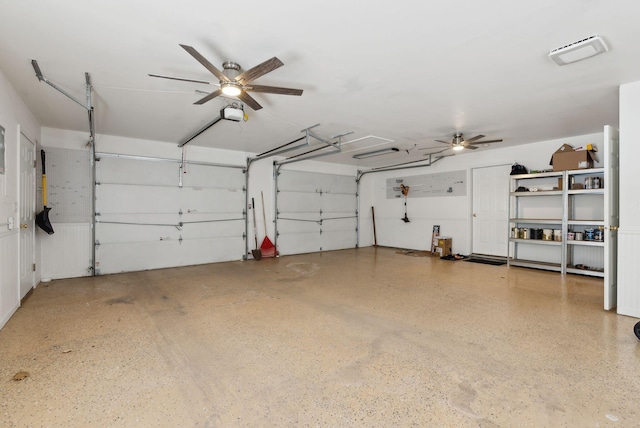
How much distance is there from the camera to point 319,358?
2.38 metres

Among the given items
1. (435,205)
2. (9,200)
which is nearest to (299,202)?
(435,205)

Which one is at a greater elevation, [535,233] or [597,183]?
[597,183]

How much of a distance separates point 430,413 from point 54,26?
12.1ft

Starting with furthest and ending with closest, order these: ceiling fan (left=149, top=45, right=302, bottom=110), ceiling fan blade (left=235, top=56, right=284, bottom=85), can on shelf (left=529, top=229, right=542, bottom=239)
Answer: can on shelf (left=529, top=229, right=542, bottom=239) < ceiling fan (left=149, top=45, right=302, bottom=110) < ceiling fan blade (left=235, top=56, right=284, bottom=85)

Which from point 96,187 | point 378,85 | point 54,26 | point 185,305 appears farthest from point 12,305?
point 378,85

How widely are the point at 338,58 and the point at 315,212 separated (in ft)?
18.6

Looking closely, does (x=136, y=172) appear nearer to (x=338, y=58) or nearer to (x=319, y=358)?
(x=338, y=58)

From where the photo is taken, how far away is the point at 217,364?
2.29 m

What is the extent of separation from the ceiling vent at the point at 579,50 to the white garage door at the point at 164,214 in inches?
228

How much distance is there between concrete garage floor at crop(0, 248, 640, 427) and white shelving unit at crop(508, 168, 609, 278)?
1.29m

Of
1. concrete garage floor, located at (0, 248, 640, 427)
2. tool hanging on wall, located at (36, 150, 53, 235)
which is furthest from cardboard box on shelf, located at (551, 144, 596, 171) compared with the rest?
tool hanging on wall, located at (36, 150, 53, 235)

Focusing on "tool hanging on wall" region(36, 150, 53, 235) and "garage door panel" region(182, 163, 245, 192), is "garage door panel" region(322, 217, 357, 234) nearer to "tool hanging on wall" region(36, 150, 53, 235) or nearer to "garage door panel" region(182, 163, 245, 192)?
"garage door panel" region(182, 163, 245, 192)

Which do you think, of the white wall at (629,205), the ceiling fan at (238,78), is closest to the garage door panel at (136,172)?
the ceiling fan at (238,78)

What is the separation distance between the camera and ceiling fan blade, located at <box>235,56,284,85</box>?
2.37 m
